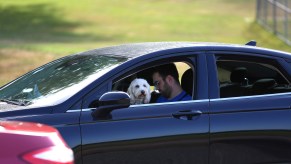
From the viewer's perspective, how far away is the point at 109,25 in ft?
109

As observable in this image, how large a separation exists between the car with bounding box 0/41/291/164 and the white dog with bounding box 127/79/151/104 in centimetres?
8

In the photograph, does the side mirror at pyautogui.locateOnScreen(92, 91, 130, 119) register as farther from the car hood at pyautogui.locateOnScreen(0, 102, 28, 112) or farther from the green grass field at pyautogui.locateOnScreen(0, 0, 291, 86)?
the green grass field at pyautogui.locateOnScreen(0, 0, 291, 86)

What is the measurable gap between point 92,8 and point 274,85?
3252 centimetres

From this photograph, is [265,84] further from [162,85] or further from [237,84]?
[162,85]

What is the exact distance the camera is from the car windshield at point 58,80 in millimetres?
5645

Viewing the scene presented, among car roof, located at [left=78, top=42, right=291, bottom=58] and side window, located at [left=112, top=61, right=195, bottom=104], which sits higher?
car roof, located at [left=78, top=42, right=291, bottom=58]

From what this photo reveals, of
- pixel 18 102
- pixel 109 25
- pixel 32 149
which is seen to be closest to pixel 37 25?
pixel 109 25

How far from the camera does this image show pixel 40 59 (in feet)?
68.5

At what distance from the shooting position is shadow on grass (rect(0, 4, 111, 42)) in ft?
94.8

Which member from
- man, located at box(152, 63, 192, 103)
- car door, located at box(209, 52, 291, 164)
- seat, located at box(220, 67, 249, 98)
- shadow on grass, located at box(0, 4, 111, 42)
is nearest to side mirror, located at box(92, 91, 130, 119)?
car door, located at box(209, 52, 291, 164)

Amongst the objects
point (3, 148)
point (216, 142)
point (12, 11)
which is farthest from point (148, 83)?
point (12, 11)

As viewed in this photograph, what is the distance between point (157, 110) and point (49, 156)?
1.82 meters

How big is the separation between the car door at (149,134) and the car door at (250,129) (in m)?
0.11

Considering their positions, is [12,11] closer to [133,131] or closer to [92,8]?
[92,8]
